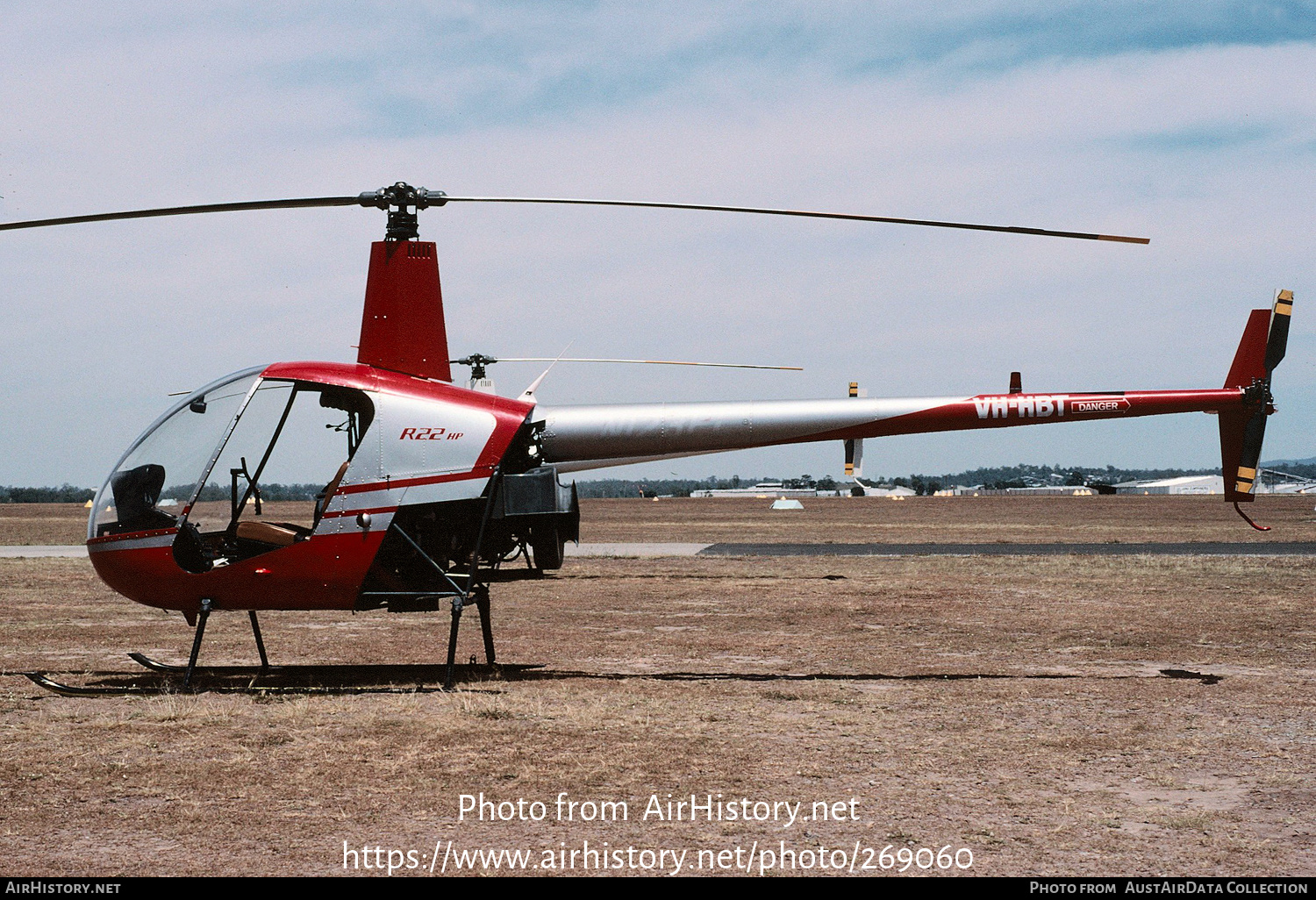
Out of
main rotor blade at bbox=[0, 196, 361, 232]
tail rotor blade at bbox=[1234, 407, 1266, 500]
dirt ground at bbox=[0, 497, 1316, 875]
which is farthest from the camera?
tail rotor blade at bbox=[1234, 407, 1266, 500]

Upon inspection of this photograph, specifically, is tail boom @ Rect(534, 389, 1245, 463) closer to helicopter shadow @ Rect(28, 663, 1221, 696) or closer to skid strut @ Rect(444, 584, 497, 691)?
skid strut @ Rect(444, 584, 497, 691)

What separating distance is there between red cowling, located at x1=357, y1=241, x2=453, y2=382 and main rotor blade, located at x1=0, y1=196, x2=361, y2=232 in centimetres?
64

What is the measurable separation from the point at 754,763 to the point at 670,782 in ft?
2.77

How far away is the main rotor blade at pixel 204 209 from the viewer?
10.4m

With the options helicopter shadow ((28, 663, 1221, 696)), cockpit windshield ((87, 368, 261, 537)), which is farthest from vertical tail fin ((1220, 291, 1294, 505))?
cockpit windshield ((87, 368, 261, 537))

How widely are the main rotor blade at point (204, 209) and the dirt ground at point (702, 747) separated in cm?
447

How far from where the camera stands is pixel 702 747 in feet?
28.2

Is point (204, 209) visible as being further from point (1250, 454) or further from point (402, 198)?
point (1250, 454)

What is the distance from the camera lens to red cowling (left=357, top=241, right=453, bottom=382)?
1121 centimetres

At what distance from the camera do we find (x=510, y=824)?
6.67 m

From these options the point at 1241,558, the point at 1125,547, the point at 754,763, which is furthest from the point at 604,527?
the point at 754,763

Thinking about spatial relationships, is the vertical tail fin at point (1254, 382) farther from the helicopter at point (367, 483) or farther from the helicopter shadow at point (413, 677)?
the helicopter at point (367, 483)

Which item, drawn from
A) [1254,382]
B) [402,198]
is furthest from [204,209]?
[1254,382]
